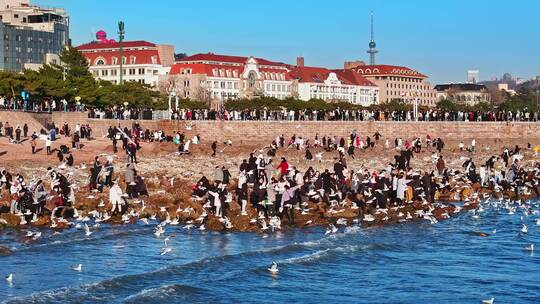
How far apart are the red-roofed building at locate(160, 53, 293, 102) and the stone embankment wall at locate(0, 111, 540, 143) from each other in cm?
5663

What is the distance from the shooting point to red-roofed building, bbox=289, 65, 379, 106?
160 metres

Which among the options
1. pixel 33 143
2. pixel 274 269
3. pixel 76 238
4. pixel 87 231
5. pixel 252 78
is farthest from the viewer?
pixel 252 78

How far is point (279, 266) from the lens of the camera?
23.9 metres

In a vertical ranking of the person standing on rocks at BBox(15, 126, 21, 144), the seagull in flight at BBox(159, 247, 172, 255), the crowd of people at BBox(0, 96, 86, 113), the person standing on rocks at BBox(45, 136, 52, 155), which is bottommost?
the seagull in flight at BBox(159, 247, 172, 255)

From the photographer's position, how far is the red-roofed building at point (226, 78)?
135375mm

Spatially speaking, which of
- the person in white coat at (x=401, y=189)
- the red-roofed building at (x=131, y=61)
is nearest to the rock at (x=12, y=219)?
the person in white coat at (x=401, y=189)

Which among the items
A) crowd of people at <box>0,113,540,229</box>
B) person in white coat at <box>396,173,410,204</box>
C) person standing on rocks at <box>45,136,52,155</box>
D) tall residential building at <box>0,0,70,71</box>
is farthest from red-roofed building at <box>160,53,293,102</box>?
person in white coat at <box>396,173,410,204</box>

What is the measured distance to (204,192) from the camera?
1278 inches

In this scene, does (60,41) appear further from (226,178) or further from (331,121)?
(226,178)

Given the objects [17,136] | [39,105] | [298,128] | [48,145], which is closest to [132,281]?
[48,145]

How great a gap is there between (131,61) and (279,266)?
4757 inches

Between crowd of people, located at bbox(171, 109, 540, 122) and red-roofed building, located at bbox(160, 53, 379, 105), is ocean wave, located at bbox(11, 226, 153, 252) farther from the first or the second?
red-roofed building, located at bbox(160, 53, 379, 105)

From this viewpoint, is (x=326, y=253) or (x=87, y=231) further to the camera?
(x=87, y=231)

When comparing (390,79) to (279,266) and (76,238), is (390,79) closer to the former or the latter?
(76,238)
